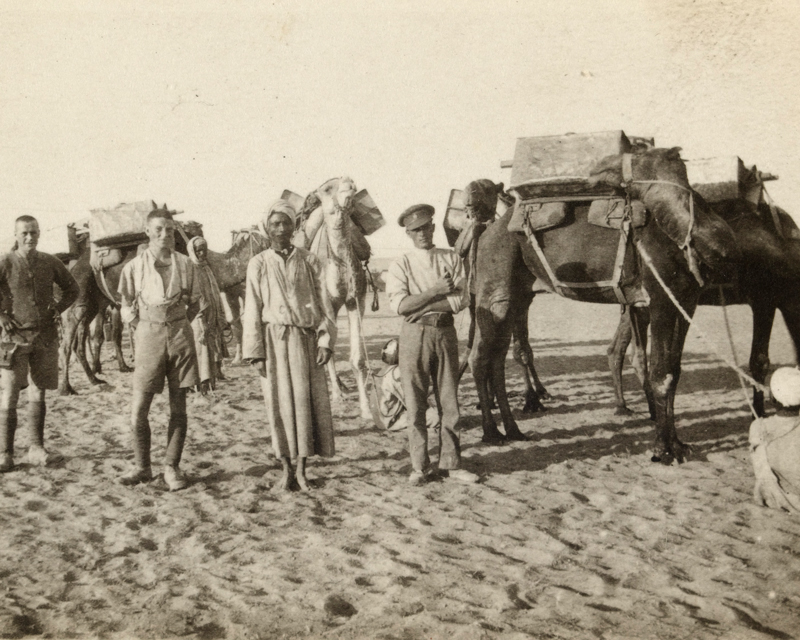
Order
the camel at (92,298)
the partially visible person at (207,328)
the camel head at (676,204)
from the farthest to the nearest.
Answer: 1. the camel at (92,298)
2. the partially visible person at (207,328)
3. the camel head at (676,204)

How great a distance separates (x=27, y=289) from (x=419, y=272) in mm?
3518

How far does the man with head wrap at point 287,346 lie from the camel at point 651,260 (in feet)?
6.50

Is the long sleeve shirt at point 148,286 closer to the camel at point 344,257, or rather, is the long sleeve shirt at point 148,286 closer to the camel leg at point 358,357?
the camel at point 344,257

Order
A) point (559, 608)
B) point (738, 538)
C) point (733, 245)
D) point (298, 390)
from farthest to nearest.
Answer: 1. point (733, 245)
2. point (298, 390)
3. point (738, 538)
4. point (559, 608)

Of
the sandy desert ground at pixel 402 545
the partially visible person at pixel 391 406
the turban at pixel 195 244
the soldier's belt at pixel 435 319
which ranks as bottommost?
the sandy desert ground at pixel 402 545

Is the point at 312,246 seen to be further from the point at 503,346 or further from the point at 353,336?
the point at 503,346

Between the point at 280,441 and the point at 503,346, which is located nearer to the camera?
the point at 280,441

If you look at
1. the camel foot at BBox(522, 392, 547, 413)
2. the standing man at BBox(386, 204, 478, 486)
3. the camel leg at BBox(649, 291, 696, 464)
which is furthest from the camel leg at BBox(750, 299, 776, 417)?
the standing man at BBox(386, 204, 478, 486)

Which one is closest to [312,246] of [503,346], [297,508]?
[503,346]

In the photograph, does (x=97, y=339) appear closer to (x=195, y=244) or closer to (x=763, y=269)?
(x=195, y=244)

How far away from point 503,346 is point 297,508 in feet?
9.33

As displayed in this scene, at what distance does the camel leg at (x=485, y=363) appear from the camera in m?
6.73

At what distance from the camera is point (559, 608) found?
11.0ft

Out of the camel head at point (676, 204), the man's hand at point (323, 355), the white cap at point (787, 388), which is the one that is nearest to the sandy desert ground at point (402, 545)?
the white cap at point (787, 388)
